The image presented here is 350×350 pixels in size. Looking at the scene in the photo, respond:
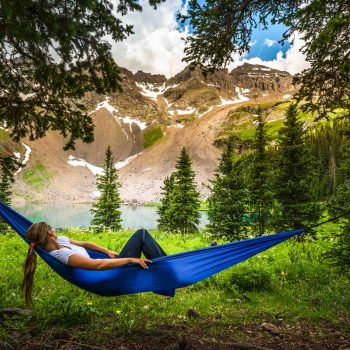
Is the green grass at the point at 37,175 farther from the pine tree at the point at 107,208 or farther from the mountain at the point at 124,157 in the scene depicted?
the pine tree at the point at 107,208

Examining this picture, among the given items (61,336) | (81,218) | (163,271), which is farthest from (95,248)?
(81,218)

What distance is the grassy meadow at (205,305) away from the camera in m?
4.45

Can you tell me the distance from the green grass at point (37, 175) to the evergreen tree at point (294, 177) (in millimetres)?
120251

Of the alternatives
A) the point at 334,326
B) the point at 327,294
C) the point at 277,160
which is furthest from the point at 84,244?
the point at 277,160

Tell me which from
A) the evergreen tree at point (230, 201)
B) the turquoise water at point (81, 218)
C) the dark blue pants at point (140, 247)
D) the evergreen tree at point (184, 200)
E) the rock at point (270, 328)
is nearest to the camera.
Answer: the rock at point (270, 328)

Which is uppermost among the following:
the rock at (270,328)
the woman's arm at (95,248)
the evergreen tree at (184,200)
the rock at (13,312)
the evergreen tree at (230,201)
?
the evergreen tree at (184,200)

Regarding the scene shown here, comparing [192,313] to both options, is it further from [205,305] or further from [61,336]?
[61,336]

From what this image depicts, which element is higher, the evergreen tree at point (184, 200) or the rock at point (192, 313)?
the evergreen tree at point (184, 200)

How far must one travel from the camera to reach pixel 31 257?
4.50 metres

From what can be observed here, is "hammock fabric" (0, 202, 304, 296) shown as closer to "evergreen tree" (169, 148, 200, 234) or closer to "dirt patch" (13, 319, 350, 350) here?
"dirt patch" (13, 319, 350, 350)

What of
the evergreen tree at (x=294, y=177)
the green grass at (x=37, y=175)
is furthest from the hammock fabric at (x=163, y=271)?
the green grass at (x=37, y=175)

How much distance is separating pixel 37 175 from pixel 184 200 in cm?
11908

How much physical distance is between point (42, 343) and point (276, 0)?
6740 millimetres

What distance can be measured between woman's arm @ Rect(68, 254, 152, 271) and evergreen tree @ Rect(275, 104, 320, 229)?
1390 centimetres
